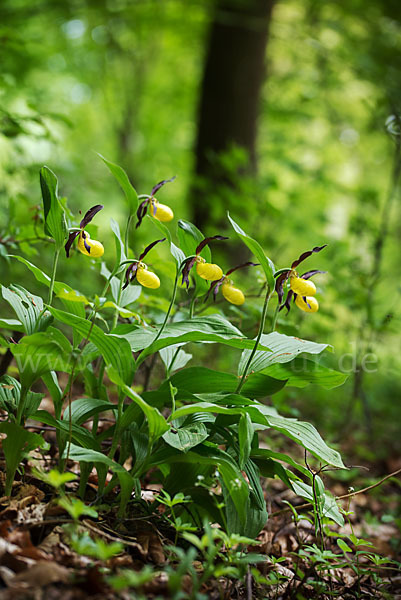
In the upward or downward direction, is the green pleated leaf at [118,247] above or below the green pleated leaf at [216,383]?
above

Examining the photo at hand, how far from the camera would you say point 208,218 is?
412 cm

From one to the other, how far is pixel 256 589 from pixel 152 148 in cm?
798

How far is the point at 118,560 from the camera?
1.08 metres

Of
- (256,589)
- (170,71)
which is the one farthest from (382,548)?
(170,71)

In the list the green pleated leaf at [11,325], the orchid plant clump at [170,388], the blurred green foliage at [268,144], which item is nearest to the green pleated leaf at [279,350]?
the orchid plant clump at [170,388]

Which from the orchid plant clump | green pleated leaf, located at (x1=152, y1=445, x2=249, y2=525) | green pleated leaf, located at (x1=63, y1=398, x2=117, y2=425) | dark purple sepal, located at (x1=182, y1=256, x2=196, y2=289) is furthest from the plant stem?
dark purple sepal, located at (x1=182, y1=256, x2=196, y2=289)

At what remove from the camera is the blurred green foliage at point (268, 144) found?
2869 millimetres

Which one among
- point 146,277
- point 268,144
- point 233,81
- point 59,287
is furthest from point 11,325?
point 268,144

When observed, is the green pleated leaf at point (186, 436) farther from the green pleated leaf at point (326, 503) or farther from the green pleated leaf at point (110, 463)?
the green pleated leaf at point (326, 503)

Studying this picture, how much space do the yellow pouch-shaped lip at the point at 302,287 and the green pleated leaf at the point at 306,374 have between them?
0.24m

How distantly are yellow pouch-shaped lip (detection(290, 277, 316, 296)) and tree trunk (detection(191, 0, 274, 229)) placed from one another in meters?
3.11

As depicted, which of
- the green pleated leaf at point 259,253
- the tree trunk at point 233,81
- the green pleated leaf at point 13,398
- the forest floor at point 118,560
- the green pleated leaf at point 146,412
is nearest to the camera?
the forest floor at point 118,560

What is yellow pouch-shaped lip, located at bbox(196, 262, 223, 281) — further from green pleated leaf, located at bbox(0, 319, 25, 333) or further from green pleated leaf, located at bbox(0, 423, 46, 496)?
green pleated leaf, located at bbox(0, 423, 46, 496)

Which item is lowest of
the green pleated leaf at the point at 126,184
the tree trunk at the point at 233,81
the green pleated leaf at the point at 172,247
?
the green pleated leaf at the point at 172,247
